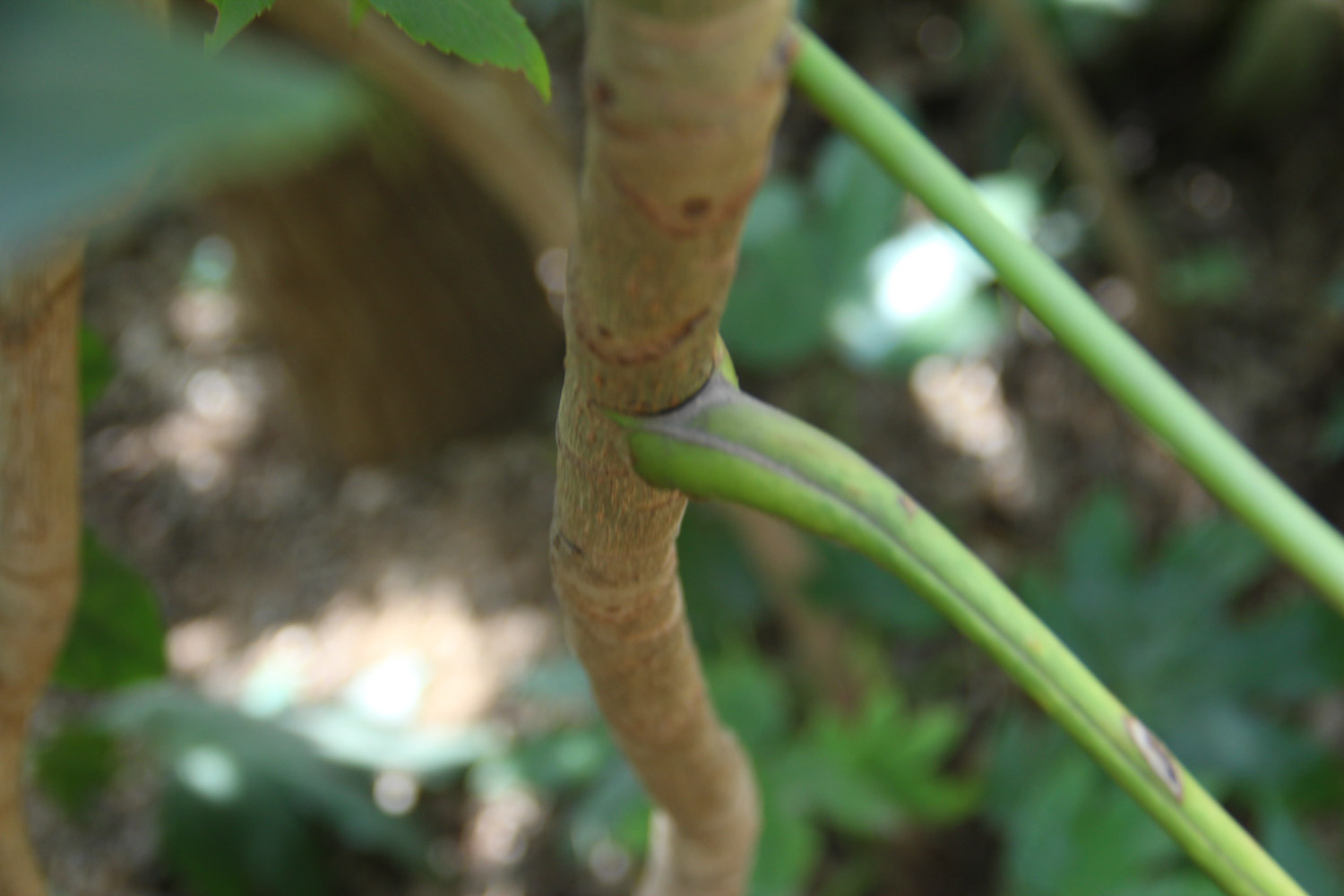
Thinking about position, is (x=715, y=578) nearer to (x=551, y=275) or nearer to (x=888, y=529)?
(x=551, y=275)

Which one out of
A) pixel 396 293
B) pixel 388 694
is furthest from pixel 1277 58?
pixel 388 694

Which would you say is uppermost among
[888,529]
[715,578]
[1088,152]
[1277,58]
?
[888,529]

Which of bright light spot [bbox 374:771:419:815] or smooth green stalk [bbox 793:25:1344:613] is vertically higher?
smooth green stalk [bbox 793:25:1344:613]

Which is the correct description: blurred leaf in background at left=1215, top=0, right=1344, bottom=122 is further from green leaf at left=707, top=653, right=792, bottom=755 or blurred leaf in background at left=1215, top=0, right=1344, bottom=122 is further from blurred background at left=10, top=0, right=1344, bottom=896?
green leaf at left=707, top=653, right=792, bottom=755

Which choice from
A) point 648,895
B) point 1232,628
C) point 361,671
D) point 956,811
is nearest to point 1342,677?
point 1232,628

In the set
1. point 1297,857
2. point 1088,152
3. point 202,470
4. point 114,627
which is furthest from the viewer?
point 202,470

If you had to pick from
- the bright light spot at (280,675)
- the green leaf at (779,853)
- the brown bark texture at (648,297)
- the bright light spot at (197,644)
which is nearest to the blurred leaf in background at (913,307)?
the green leaf at (779,853)

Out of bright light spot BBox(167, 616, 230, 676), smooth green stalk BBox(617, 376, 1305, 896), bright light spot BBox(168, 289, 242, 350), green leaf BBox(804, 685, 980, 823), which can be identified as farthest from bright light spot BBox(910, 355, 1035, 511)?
smooth green stalk BBox(617, 376, 1305, 896)
